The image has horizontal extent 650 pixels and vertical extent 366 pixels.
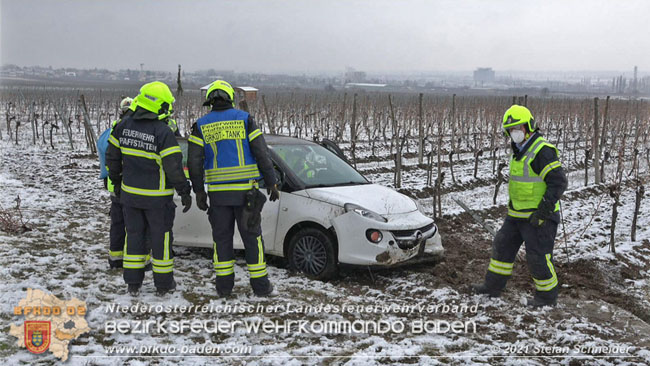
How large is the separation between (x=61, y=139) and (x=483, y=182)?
16571mm

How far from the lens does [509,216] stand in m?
5.11

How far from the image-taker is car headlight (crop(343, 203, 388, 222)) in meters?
5.46

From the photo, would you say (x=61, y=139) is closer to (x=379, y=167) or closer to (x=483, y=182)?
(x=379, y=167)

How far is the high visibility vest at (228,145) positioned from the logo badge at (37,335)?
1.72 meters

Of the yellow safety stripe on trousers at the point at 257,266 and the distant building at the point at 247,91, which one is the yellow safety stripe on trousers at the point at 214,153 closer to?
the yellow safety stripe on trousers at the point at 257,266

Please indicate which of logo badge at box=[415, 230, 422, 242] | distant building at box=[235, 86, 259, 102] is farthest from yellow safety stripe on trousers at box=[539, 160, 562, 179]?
distant building at box=[235, 86, 259, 102]

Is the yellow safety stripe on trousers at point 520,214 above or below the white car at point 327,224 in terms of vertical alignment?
above

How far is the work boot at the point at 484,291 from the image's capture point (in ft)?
17.1

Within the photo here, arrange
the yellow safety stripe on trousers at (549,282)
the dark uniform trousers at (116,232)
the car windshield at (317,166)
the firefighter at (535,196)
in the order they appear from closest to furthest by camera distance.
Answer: the firefighter at (535,196) < the yellow safety stripe on trousers at (549,282) < the dark uniform trousers at (116,232) < the car windshield at (317,166)

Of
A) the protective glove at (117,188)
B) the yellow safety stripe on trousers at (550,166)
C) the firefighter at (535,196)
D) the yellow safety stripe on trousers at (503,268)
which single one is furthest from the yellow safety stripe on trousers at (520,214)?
the protective glove at (117,188)

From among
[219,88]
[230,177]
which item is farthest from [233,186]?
[219,88]

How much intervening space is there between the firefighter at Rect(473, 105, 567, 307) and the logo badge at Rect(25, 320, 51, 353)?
13.2 feet

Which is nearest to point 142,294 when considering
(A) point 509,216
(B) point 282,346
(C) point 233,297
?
(C) point 233,297

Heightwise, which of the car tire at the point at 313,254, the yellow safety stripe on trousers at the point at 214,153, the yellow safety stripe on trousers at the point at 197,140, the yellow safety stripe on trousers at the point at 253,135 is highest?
the yellow safety stripe on trousers at the point at 253,135
